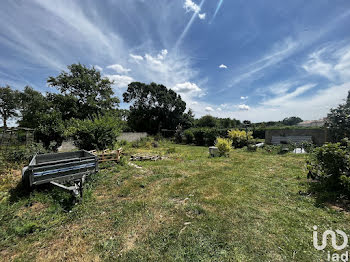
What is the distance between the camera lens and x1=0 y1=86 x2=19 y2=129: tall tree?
20.6 metres

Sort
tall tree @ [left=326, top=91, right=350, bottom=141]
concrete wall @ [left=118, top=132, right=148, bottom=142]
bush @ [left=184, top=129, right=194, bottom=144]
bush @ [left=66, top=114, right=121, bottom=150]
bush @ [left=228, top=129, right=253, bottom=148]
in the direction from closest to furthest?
1. bush @ [left=66, top=114, right=121, bottom=150]
2. tall tree @ [left=326, top=91, right=350, bottom=141]
3. bush @ [left=228, top=129, right=253, bottom=148]
4. concrete wall @ [left=118, top=132, right=148, bottom=142]
5. bush @ [left=184, top=129, right=194, bottom=144]

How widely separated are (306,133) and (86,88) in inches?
986

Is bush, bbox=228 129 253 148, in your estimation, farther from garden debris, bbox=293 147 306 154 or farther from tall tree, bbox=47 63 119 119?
tall tree, bbox=47 63 119 119

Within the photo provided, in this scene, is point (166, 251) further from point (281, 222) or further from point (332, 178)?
point (332, 178)

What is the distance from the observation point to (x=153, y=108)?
84.5 feet

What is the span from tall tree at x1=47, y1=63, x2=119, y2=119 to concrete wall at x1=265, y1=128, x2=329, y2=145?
1918cm

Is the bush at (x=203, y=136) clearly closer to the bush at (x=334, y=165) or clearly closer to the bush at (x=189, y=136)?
the bush at (x=189, y=136)

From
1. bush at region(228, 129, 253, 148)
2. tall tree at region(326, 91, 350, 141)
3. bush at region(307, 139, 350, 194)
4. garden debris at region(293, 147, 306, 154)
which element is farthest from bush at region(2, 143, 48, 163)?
tall tree at region(326, 91, 350, 141)

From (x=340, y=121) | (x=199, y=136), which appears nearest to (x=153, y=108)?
(x=199, y=136)

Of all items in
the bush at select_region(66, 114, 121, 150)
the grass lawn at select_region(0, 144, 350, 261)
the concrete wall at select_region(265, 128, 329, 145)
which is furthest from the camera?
the concrete wall at select_region(265, 128, 329, 145)

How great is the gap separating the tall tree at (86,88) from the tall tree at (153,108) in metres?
6.06

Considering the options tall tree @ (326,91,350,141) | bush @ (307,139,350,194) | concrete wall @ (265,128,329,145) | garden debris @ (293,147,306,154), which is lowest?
garden debris @ (293,147,306,154)

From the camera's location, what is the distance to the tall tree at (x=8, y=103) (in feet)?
67.5

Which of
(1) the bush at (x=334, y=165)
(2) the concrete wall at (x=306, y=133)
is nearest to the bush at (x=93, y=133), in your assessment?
(1) the bush at (x=334, y=165)
